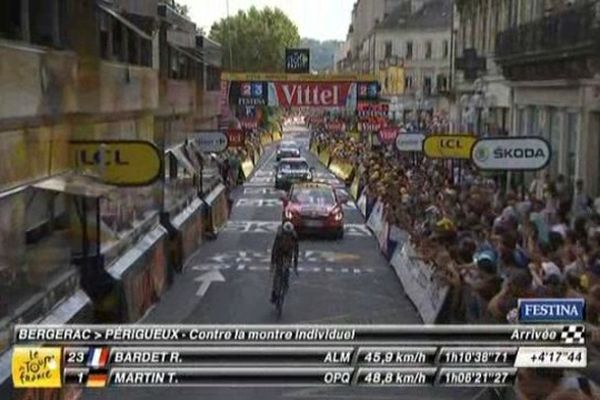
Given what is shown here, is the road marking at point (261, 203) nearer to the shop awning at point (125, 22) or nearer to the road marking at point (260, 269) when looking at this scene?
the road marking at point (260, 269)

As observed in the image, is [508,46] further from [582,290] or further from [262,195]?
[582,290]

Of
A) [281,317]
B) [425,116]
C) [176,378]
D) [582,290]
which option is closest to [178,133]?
[281,317]

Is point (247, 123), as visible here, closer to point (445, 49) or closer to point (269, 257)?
point (269, 257)

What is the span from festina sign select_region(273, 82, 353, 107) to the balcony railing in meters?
10.5

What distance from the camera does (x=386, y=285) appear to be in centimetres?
2106

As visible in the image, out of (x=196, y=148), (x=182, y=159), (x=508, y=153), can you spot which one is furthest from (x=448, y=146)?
(x=196, y=148)

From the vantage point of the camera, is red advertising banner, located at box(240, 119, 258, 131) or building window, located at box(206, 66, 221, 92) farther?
red advertising banner, located at box(240, 119, 258, 131)

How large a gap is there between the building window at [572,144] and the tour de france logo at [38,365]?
2116 centimetres

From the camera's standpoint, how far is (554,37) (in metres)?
25.8

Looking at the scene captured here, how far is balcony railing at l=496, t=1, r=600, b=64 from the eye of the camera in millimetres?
22500

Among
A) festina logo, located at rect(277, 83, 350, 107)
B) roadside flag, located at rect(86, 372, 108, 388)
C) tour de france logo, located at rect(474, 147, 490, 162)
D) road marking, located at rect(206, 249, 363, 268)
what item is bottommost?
road marking, located at rect(206, 249, 363, 268)

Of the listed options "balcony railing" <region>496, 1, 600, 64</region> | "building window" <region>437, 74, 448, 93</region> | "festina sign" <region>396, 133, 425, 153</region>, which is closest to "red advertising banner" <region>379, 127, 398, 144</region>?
"balcony railing" <region>496, 1, 600, 64</region>

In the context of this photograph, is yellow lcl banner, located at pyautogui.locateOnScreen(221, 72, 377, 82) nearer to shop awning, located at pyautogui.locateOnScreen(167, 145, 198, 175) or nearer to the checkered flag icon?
shop awning, located at pyautogui.locateOnScreen(167, 145, 198, 175)

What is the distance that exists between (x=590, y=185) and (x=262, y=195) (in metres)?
20.1
